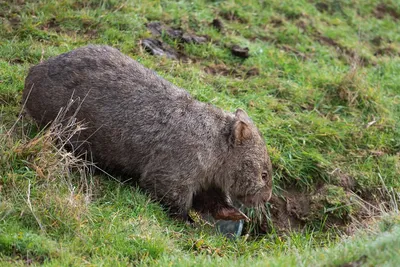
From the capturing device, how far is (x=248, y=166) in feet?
20.6

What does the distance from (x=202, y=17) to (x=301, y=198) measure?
3.14 m

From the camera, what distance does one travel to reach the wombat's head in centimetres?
621

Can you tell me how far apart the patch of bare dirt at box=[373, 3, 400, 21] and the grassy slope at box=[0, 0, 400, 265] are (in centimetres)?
2

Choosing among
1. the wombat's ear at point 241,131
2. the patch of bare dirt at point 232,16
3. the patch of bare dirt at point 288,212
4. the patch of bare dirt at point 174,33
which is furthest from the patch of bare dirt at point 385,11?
the wombat's ear at point 241,131

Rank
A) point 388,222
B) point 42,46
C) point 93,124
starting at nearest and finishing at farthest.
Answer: point 388,222 → point 93,124 → point 42,46

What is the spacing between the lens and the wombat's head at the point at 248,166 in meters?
6.21

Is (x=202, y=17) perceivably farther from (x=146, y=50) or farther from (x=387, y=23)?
(x=387, y=23)

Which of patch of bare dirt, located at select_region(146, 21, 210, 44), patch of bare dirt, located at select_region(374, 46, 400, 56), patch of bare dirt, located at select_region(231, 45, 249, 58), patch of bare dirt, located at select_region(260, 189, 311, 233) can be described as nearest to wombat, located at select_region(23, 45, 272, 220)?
patch of bare dirt, located at select_region(260, 189, 311, 233)

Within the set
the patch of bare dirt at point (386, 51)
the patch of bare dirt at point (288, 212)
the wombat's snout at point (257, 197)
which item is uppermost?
the patch of bare dirt at point (386, 51)

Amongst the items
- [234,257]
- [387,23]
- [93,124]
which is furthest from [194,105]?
[387,23]

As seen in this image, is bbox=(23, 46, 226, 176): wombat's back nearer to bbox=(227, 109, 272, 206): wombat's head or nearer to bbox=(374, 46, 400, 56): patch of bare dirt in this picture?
bbox=(227, 109, 272, 206): wombat's head

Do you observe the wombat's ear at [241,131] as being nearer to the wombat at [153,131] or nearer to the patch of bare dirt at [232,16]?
the wombat at [153,131]

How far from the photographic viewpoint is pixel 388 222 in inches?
200

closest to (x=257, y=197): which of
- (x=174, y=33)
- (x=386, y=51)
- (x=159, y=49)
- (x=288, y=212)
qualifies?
(x=288, y=212)
